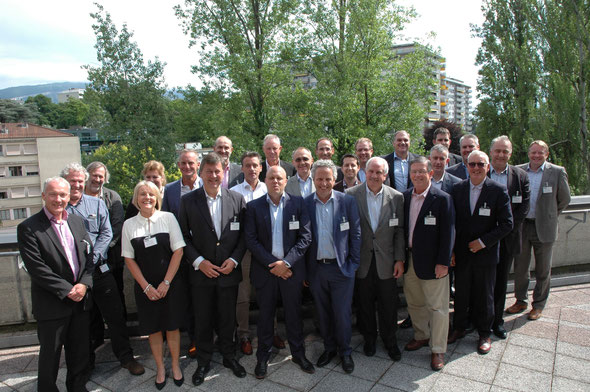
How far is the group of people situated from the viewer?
3301 millimetres

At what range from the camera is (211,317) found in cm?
362

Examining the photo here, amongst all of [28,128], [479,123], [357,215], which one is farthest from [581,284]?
[28,128]

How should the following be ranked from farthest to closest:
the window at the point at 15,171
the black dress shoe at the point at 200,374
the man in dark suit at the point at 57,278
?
the window at the point at 15,171, the black dress shoe at the point at 200,374, the man in dark suit at the point at 57,278

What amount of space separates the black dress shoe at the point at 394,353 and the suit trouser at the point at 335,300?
1.51 ft

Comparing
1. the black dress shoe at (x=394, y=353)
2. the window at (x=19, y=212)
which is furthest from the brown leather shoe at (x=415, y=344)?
the window at (x=19, y=212)

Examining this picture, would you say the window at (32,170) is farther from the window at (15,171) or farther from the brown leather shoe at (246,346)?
the brown leather shoe at (246,346)

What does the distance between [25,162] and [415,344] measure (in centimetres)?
8278

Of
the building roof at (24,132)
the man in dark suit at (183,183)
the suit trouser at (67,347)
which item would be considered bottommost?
the suit trouser at (67,347)

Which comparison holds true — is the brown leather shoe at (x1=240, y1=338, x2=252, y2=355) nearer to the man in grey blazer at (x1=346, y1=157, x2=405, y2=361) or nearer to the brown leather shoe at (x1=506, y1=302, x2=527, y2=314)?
the man in grey blazer at (x1=346, y1=157, x2=405, y2=361)

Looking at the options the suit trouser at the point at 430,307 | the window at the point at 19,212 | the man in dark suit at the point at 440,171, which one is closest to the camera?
the suit trouser at the point at 430,307

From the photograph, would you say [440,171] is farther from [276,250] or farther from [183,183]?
[183,183]

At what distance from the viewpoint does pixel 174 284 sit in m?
3.49

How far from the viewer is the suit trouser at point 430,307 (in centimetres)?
364

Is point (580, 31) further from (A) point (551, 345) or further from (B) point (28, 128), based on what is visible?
(B) point (28, 128)
